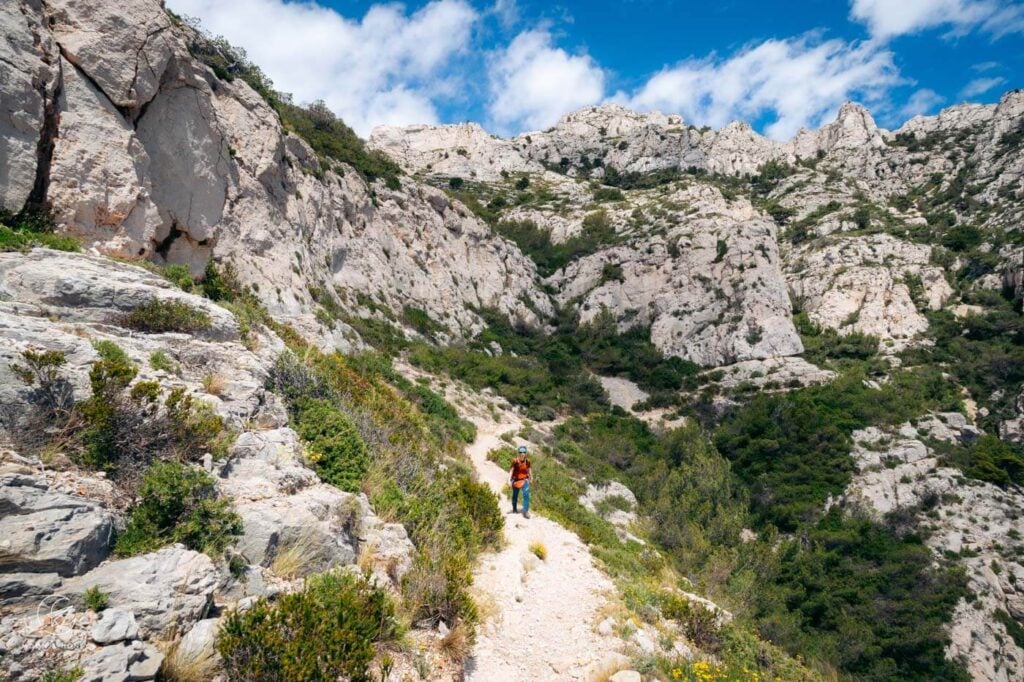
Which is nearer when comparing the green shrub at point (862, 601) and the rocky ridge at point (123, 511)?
the rocky ridge at point (123, 511)

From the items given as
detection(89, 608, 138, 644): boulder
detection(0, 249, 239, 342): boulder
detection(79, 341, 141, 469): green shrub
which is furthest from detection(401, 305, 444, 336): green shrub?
detection(89, 608, 138, 644): boulder

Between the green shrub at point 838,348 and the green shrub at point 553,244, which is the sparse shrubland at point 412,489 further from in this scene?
the green shrub at point 553,244

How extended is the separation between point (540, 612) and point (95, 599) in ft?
17.2

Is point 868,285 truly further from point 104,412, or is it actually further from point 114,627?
point 114,627

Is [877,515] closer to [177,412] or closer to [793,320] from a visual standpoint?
[793,320]

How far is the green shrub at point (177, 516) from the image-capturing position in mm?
3871

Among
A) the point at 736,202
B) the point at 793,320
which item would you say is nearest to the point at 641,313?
the point at 793,320

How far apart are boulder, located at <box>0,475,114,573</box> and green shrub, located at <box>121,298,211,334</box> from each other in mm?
3532

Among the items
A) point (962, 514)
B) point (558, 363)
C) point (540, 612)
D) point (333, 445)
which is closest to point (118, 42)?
point (333, 445)

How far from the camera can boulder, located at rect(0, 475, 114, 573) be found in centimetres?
315

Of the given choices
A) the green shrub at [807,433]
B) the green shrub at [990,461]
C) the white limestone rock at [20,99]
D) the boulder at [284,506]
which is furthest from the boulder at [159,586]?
the green shrub at [990,461]

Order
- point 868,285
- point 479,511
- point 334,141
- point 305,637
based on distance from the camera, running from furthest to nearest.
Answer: point 868,285 < point 334,141 < point 479,511 < point 305,637

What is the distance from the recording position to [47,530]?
131 inches

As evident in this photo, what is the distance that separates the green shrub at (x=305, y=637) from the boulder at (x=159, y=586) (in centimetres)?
30
